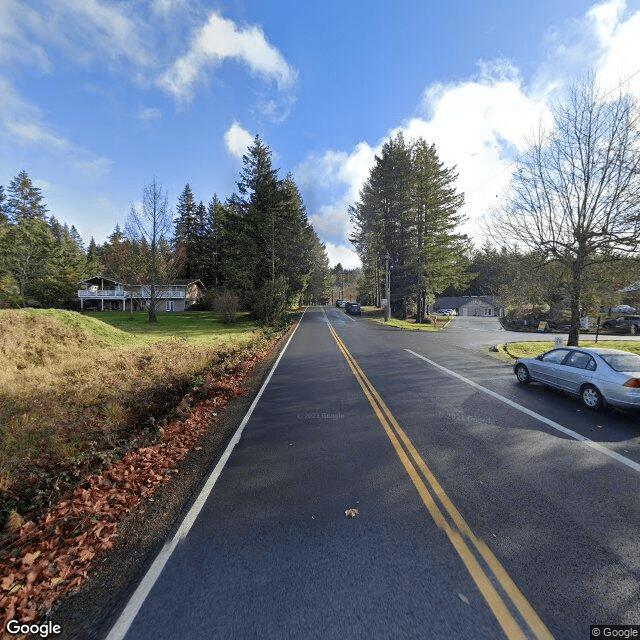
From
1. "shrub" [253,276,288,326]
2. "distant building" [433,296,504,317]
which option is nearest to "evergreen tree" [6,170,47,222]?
"shrub" [253,276,288,326]

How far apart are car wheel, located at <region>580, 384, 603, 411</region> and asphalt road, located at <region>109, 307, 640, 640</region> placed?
550 mm

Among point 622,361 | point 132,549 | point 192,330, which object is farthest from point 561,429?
point 192,330

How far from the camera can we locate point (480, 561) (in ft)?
10.4

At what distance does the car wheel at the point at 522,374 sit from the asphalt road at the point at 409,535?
2.95m

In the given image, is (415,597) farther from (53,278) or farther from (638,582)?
(53,278)

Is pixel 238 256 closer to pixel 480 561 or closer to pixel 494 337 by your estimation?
pixel 494 337

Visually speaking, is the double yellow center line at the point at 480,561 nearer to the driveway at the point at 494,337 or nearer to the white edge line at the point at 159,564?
the white edge line at the point at 159,564

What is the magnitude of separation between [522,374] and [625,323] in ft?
103

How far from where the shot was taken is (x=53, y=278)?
43.5 m

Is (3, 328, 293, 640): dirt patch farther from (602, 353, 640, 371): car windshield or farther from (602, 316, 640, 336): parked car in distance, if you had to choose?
(602, 316, 640, 336): parked car in distance

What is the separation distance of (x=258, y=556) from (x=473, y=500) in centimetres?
264

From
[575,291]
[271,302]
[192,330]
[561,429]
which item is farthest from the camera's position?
[271,302]

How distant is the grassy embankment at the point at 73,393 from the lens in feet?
17.7

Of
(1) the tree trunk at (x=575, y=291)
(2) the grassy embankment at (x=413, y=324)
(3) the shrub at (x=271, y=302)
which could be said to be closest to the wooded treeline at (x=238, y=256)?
(3) the shrub at (x=271, y=302)
